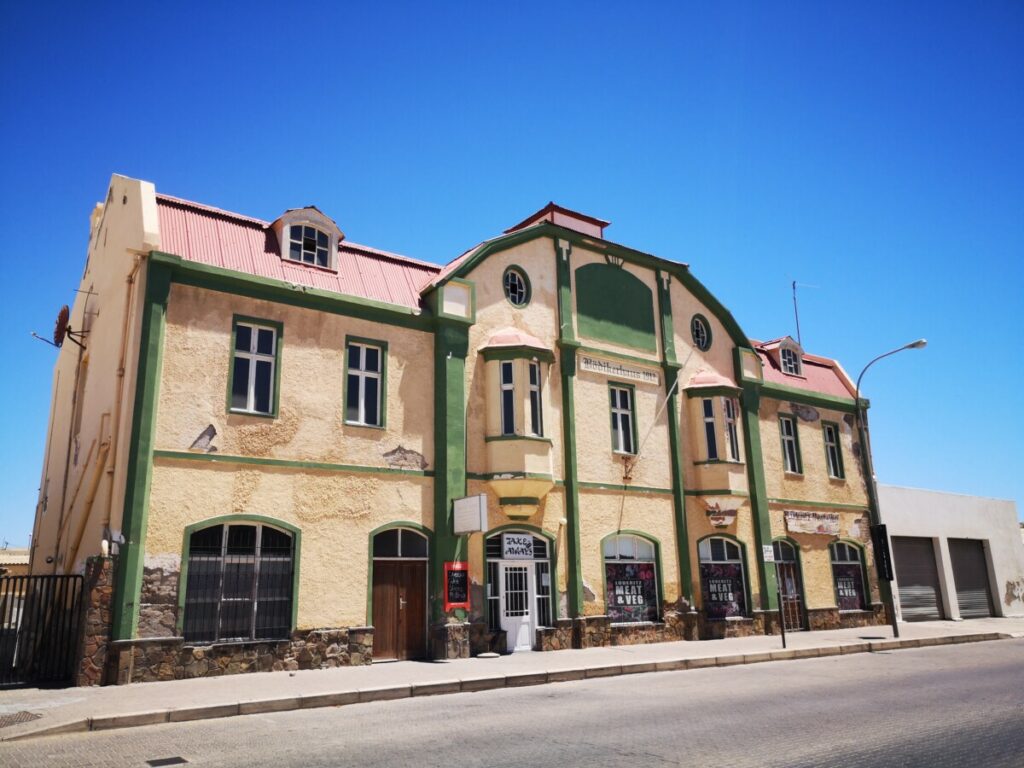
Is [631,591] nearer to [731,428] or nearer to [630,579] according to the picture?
[630,579]

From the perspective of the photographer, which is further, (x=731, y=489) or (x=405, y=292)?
(x=731, y=489)

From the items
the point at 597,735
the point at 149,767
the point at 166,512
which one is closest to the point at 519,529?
the point at 166,512

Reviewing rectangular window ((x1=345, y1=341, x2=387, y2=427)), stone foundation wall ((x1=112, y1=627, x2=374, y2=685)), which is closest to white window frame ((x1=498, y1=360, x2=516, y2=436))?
rectangular window ((x1=345, y1=341, x2=387, y2=427))

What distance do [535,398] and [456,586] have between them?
198 inches

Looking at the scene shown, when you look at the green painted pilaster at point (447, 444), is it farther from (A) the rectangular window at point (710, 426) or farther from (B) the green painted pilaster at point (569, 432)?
(A) the rectangular window at point (710, 426)

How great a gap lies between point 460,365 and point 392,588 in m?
5.43

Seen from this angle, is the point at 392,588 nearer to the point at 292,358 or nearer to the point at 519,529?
the point at 519,529

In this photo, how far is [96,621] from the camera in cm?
1300

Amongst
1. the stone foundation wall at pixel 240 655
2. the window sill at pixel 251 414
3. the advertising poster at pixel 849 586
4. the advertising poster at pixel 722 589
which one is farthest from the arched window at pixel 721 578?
the window sill at pixel 251 414

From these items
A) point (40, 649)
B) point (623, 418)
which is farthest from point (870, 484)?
point (40, 649)

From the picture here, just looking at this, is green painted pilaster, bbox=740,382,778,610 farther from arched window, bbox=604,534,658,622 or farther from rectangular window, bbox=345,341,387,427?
rectangular window, bbox=345,341,387,427

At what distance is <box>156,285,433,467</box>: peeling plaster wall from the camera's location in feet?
48.8

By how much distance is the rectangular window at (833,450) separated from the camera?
2700 cm

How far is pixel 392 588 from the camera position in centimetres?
1653
